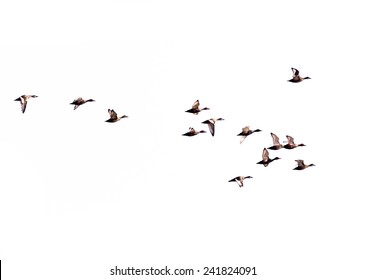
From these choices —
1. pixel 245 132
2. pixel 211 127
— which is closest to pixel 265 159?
pixel 245 132

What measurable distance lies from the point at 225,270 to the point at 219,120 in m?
27.5

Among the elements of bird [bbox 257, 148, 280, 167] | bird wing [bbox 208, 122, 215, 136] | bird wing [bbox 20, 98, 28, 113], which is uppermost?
bird wing [bbox 20, 98, 28, 113]

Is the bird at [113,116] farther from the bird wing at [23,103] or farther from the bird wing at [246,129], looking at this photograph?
the bird wing at [246,129]

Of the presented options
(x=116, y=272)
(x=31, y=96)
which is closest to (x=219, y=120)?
(x=31, y=96)

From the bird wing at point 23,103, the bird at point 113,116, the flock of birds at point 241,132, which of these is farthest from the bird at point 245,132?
the bird wing at point 23,103

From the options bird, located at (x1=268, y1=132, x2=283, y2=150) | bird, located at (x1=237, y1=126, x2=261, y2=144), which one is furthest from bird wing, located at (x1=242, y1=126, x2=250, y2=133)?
bird, located at (x1=268, y1=132, x2=283, y2=150)

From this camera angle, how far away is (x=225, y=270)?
284 ft

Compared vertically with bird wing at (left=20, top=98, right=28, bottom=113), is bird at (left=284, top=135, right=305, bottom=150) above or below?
below

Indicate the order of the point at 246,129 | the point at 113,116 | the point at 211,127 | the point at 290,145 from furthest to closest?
the point at 290,145, the point at 246,129, the point at 113,116, the point at 211,127

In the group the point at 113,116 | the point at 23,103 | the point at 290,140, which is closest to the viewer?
the point at 23,103

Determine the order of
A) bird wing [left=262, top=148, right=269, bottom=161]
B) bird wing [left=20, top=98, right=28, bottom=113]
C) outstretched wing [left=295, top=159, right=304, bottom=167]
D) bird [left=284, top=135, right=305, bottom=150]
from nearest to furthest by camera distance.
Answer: bird wing [left=20, top=98, right=28, bottom=113] → bird wing [left=262, top=148, right=269, bottom=161] → bird [left=284, top=135, right=305, bottom=150] → outstretched wing [left=295, top=159, right=304, bottom=167]

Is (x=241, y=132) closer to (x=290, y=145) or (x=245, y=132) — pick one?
(x=245, y=132)

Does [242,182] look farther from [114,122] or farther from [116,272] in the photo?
[116,272]

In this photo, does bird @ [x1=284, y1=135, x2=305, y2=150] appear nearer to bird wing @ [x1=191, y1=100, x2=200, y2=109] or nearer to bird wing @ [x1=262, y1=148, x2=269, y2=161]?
bird wing @ [x1=262, y1=148, x2=269, y2=161]
